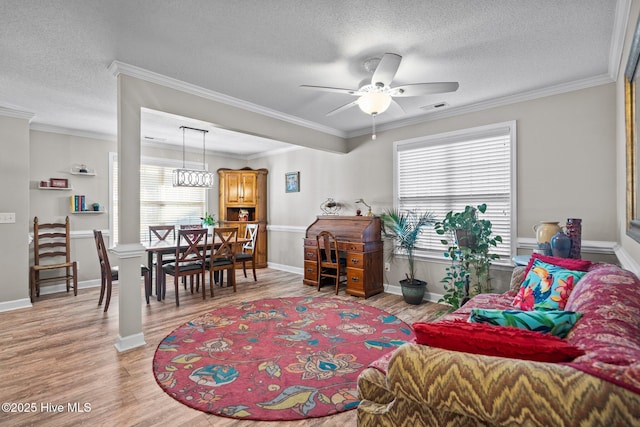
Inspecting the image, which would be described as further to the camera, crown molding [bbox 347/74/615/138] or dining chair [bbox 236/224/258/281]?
dining chair [bbox 236/224/258/281]

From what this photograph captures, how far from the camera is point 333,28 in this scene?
2.24m

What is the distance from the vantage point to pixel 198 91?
11.0 feet

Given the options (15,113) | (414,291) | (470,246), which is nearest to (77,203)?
(15,113)

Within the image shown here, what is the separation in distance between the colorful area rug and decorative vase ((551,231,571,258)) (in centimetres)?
154

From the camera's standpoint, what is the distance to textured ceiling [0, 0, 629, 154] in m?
2.05

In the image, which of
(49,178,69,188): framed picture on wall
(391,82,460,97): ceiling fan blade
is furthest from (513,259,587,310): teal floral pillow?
(49,178,69,188): framed picture on wall

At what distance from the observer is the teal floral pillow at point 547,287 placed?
1.91m

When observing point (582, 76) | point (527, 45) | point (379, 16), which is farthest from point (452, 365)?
point (582, 76)

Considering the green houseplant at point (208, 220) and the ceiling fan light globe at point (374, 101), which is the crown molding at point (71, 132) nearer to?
the green houseplant at point (208, 220)

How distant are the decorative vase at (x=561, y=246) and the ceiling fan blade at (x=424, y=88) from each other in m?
1.52

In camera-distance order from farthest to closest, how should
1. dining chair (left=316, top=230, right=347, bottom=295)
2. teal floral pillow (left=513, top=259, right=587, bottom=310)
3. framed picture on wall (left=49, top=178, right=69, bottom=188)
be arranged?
1. framed picture on wall (left=49, top=178, right=69, bottom=188)
2. dining chair (left=316, top=230, right=347, bottom=295)
3. teal floral pillow (left=513, top=259, right=587, bottom=310)

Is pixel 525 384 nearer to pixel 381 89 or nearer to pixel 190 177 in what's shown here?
pixel 381 89

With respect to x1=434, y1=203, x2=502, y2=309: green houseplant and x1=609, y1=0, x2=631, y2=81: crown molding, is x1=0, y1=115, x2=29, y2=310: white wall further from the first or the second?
x1=609, y1=0, x2=631, y2=81: crown molding

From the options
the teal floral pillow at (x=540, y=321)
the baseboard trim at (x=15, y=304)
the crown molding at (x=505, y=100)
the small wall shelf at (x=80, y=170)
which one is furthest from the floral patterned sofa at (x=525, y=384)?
the small wall shelf at (x=80, y=170)
